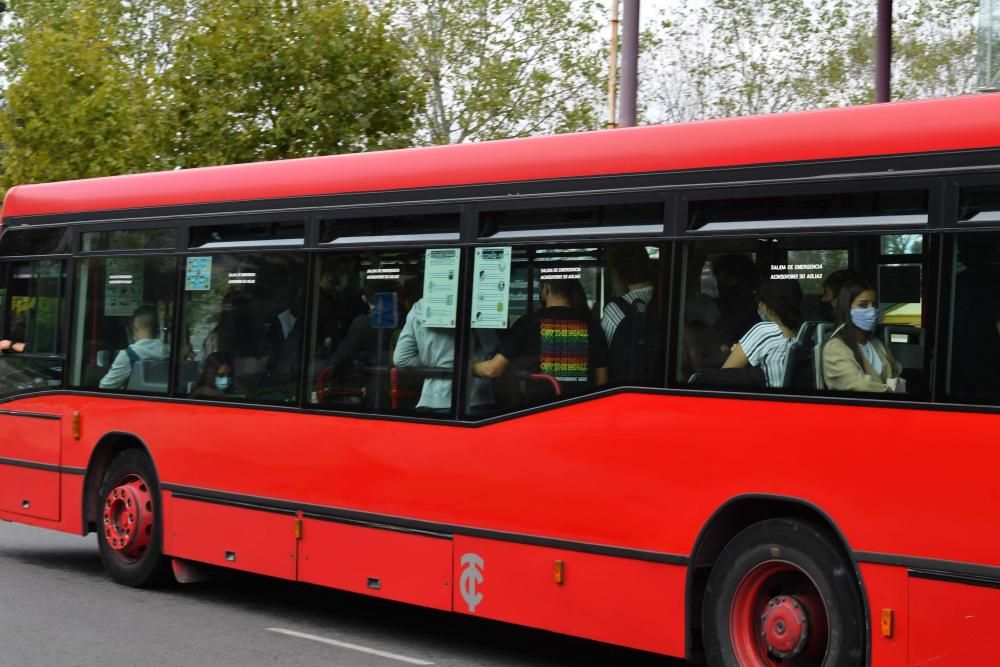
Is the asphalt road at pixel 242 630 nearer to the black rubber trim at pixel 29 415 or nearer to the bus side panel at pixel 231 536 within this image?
the bus side panel at pixel 231 536

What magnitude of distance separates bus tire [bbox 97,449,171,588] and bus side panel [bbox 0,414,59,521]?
22.4 inches

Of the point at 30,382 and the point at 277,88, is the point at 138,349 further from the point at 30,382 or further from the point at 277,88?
the point at 277,88

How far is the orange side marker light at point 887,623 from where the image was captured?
19.6 feet

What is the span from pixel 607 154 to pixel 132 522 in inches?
192

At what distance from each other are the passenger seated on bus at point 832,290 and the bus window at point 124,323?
5.29m

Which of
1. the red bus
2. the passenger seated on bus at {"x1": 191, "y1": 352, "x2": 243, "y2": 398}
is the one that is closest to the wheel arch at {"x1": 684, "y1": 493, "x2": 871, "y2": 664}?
the red bus

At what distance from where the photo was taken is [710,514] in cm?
670

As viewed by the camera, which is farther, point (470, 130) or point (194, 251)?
point (470, 130)

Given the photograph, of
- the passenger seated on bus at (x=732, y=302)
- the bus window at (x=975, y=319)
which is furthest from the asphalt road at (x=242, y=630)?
the bus window at (x=975, y=319)

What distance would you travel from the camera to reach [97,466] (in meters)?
10.7

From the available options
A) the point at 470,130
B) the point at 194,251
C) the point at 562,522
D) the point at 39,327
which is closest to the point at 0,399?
the point at 39,327

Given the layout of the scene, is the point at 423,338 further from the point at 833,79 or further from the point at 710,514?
the point at 833,79

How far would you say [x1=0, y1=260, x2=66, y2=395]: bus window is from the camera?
11078 millimetres

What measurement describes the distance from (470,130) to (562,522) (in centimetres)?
2731
